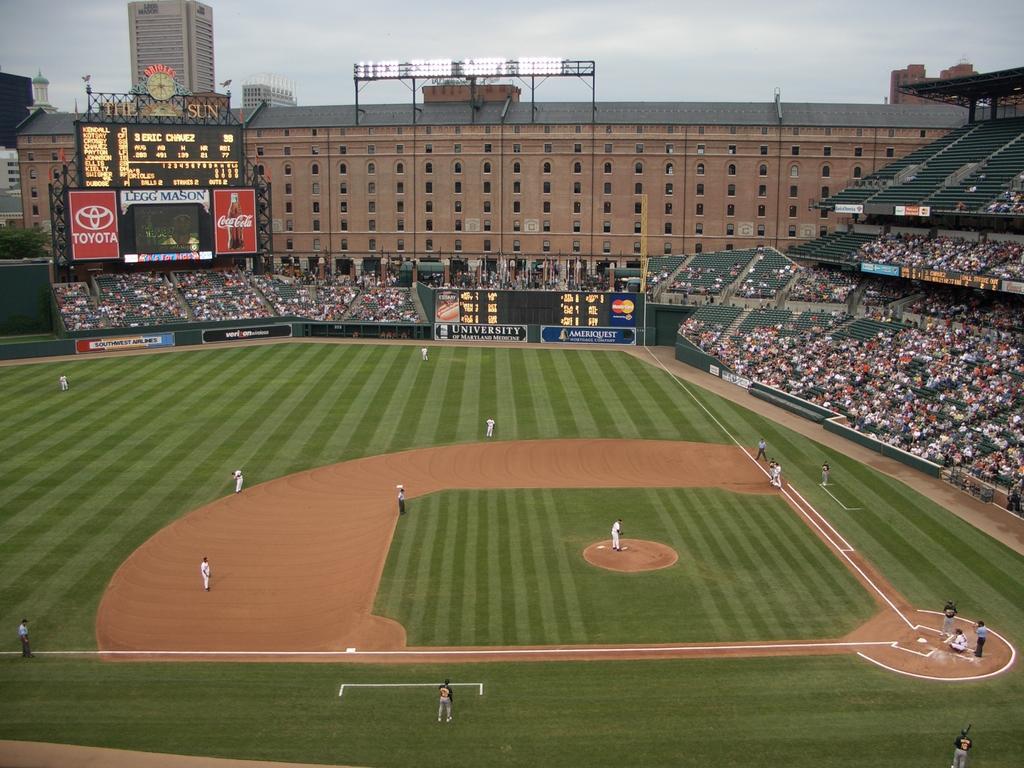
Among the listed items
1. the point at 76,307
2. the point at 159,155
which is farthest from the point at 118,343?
the point at 159,155

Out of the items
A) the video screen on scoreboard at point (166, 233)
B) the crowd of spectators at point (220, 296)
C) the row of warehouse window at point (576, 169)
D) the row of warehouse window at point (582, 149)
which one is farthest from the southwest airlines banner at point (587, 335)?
the video screen on scoreboard at point (166, 233)

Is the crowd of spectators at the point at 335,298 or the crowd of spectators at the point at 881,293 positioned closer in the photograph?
the crowd of spectators at the point at 881,293

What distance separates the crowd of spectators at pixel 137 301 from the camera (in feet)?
238

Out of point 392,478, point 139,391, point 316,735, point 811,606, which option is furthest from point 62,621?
point 139,391

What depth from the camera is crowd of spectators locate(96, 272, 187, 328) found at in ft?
238

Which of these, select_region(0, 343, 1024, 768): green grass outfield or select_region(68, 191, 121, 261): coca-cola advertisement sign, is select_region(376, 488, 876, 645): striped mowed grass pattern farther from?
select_region(68, 191, 121, 261): coca-cola advertisement sign

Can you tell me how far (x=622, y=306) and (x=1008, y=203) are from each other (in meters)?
29.0

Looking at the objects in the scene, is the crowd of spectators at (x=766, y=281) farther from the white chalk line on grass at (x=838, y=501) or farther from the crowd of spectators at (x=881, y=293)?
the white chalk line on grass at (x=838, y=501)

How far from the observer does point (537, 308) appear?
75.4 m

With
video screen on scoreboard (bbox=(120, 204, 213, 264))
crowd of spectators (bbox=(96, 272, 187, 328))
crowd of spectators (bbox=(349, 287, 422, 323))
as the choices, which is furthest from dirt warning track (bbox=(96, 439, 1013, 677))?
video screen on scoreboard (bbox=(120, 204, 213, 264))

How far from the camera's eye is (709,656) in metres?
26.3

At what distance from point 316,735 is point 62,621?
1040cm

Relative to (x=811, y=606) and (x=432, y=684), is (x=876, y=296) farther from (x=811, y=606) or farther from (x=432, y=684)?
(x=432, y=684)

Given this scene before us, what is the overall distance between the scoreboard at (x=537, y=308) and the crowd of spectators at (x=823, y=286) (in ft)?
40.2
